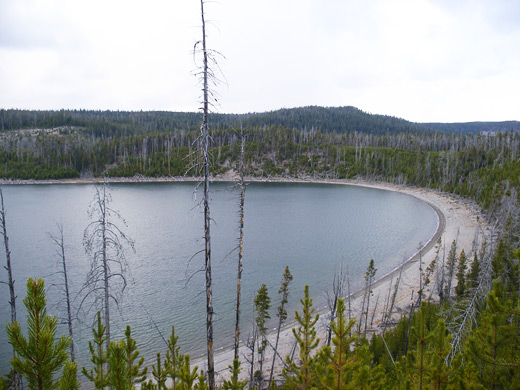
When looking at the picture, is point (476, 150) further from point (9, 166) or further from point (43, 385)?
point (9, 166)

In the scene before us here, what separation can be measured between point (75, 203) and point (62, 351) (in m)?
77.4

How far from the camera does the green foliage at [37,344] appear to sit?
9.75 ft

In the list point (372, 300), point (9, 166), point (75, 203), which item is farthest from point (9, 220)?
point (9, 166)

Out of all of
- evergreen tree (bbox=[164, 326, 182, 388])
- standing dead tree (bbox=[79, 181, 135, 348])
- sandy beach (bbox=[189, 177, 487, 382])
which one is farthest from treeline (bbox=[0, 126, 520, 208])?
evergreen tree (bbox=[164, 326, 182, 388])

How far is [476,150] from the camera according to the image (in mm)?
105938

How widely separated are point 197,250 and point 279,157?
109303 millimetres

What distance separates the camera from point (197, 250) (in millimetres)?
40281

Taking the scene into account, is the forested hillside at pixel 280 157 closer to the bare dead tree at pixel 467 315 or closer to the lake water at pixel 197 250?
the lake water at pixel 197 250

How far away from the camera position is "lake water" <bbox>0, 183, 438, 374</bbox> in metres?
24.5

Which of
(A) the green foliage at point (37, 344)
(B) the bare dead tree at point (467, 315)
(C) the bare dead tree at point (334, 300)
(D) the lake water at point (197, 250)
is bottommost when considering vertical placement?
(D) the lake water at point (197, 250)

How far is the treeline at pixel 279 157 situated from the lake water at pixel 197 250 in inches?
1596

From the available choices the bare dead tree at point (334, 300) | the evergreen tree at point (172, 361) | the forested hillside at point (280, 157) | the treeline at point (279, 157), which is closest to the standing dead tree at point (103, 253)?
the evergreen tree at point (172, 361)

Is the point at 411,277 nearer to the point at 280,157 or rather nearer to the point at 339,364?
the point at 339,364

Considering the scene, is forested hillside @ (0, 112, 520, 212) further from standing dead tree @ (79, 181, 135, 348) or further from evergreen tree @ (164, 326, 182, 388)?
evergreen tree @ (164, 326, 182, 388)
